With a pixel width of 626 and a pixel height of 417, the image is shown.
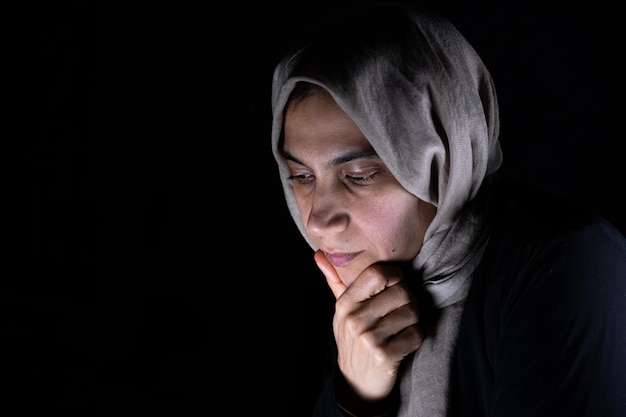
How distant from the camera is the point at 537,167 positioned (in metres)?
1.71

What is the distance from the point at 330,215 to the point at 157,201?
133cm

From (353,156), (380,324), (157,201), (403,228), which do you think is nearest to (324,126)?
(353,156)

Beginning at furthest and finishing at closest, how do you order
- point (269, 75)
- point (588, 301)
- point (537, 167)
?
1. point (269, 75)
2. point (537, 167)
3. point (588, 301)

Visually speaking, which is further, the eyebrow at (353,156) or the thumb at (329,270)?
the thumb at (329,270)

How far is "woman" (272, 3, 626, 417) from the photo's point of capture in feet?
2.72

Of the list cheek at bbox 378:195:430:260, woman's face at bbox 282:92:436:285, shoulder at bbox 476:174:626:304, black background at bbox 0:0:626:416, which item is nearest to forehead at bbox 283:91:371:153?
woman's face at bbox 282:92:436:285

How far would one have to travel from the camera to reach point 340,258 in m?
0.95

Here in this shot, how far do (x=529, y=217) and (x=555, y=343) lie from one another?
0.21 meters

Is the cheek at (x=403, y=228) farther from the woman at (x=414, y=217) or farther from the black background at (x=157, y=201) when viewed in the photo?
the black background at (x=157, y=201)

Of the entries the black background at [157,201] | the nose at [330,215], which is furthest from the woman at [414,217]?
the black background at [157,201]

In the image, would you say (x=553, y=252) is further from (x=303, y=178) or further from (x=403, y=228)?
(x=303, y=178)

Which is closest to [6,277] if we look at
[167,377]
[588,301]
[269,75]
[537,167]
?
[167,377]

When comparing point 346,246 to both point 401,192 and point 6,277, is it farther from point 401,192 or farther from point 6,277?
point 6,277

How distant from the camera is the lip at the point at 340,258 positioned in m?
0.94
